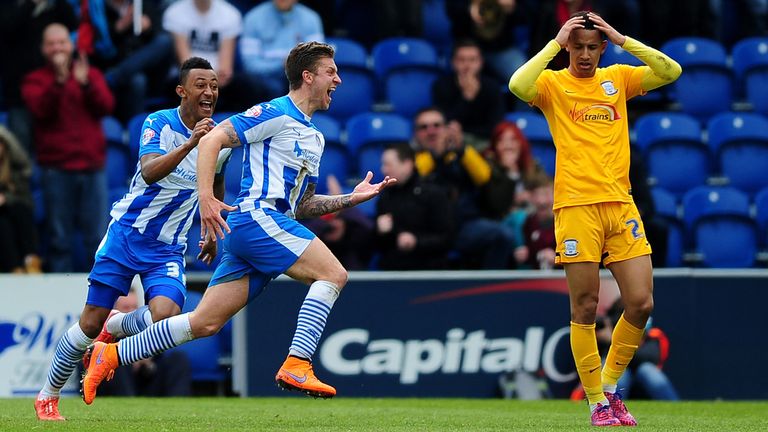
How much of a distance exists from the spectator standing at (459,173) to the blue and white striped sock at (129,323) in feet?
16.8

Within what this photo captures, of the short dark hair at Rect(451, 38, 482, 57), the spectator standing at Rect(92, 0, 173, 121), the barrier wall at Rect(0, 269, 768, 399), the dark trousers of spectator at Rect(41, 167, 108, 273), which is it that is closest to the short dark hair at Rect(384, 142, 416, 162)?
the barrier wall at Rect(0, 269, 768, 399)

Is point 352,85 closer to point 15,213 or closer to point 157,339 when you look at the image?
point 15,213

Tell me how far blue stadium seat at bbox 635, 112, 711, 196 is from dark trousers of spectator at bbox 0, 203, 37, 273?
6825mm

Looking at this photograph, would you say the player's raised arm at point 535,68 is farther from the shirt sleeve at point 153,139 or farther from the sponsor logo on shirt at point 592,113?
the shirt sleeve at point 153,139

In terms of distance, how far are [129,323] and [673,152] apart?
8.47 meters

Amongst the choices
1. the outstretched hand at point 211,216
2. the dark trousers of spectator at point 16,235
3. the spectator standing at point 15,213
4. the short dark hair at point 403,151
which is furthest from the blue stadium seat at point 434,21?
the outstretched hand at point 211,216

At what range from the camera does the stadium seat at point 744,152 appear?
1573 cm

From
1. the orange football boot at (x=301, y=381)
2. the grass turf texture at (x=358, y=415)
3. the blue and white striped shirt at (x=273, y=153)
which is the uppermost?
the blue and white striped shirt at (x=273, y=153)

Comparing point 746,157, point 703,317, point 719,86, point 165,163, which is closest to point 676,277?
point 703,317

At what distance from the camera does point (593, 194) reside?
330 inches

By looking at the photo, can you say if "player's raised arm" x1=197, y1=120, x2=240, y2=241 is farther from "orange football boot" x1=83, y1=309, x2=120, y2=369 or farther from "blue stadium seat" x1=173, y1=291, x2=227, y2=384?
"blue stadium seat" x1=173, y1=291, x2=227, y2=384

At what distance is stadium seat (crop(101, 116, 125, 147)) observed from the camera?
1481 centimetres

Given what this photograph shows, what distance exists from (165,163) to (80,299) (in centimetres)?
448

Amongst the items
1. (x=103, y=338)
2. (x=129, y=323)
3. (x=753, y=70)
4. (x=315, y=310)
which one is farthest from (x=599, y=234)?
(x=753, y=70)
